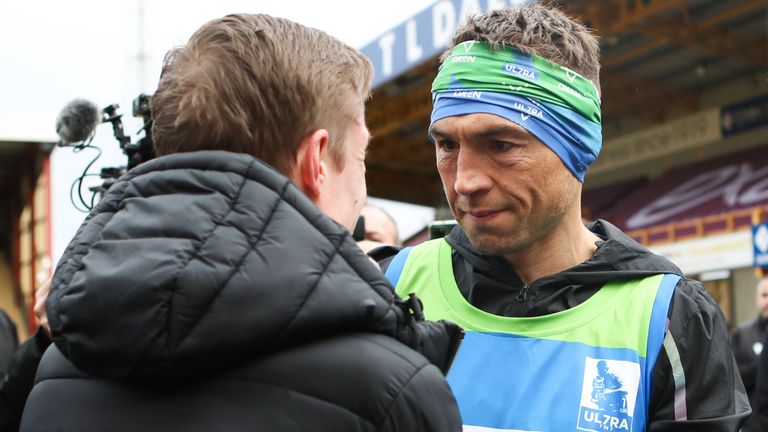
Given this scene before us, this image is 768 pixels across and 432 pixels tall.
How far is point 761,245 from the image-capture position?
307 inches

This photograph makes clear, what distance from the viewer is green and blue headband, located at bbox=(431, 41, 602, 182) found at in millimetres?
1913

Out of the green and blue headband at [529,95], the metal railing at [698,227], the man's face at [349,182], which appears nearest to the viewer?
the man's face at [349,182]

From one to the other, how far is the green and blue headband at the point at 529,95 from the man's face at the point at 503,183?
0.07 ft

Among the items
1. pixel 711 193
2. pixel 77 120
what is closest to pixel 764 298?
pixel 77 120

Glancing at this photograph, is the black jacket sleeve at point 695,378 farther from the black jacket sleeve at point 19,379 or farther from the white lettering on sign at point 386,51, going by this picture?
the white lettering on sign at point 386,51

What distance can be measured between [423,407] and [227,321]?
0.91 feet

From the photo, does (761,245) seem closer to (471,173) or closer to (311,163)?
(471,173)

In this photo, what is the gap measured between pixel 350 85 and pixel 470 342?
76cm

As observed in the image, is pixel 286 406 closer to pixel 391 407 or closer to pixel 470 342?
pixel 391 407

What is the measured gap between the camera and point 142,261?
1137mm

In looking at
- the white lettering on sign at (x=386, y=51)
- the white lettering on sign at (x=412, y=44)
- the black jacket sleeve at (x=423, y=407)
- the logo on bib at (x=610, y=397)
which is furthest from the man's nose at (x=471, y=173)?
the white lettering on sign at (x=386, y=51)

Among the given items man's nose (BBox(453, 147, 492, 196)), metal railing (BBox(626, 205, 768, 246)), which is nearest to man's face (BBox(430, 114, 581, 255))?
man's nose (BBox(453, 147, 492, 196))

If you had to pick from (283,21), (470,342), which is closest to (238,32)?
(283,21)

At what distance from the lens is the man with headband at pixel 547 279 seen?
1.77m
